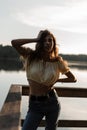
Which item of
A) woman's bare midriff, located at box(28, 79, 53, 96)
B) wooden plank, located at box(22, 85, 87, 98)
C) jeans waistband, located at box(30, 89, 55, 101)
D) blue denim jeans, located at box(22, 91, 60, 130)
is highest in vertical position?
woman's bare midriff, located at box(28, 79, 53, 96)

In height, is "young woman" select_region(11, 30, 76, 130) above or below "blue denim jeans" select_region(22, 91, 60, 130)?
above

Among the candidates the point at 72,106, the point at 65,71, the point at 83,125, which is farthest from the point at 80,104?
the point at 65,71

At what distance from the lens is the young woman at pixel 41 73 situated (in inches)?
179

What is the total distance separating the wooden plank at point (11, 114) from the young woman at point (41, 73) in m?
0.19

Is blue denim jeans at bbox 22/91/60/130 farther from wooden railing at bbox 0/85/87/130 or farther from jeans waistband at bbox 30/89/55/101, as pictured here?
wooden railing at bbox 0/85/87/130

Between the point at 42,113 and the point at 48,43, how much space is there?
27.6 inches

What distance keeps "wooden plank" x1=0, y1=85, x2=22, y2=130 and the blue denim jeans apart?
139 mm

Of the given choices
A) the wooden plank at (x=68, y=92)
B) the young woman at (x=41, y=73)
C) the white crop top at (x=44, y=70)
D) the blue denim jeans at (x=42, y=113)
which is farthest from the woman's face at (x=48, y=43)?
the wooden plank at (x=68, y=92)

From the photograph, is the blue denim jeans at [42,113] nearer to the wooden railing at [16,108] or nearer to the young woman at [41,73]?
the young woman at [41,73]

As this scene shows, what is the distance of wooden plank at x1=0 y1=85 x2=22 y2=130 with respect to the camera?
3761mm

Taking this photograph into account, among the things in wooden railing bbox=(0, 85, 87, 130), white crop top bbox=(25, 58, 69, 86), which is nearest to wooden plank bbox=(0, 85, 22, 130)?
wooden railing bbox=(0, 85, 87, 130)

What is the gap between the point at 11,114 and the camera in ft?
14.0

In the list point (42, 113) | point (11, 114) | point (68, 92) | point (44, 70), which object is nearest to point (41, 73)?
point (44, 70)

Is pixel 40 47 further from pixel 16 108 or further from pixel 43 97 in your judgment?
pixel 16 108
